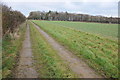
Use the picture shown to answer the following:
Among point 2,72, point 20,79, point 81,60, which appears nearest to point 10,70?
point 2,72

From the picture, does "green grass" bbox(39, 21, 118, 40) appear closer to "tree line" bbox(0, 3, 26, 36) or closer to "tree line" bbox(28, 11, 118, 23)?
"tree line" bbox(0, 3, 26, 36)

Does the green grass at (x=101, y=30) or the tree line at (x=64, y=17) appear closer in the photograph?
the green grass at (x=101, y=30)

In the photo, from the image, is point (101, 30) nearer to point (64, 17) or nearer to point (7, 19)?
point (7, 19)

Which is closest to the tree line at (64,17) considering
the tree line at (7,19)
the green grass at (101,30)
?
the green grass at (101,30)

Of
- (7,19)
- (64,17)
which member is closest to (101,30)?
(7,19)

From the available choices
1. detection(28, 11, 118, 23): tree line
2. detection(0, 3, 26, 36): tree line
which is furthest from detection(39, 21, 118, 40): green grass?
detection(28, 11, 118, 23): tree line

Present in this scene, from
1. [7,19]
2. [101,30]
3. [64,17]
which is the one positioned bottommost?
[101,30]

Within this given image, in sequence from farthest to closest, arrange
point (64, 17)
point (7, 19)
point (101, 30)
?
1. point (64, 17)
2. point (101, 30)
3. point (7, 19)

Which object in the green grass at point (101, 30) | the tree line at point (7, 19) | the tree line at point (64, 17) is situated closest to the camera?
the tree line at point (7, 19)

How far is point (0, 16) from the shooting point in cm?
1192

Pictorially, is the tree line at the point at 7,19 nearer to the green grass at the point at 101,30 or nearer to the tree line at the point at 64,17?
the green grass at the point at 101,30

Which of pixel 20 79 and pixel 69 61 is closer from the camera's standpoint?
pixel 20 79

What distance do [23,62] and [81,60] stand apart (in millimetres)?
3496

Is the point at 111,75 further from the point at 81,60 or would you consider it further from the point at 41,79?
the point at 41,79
